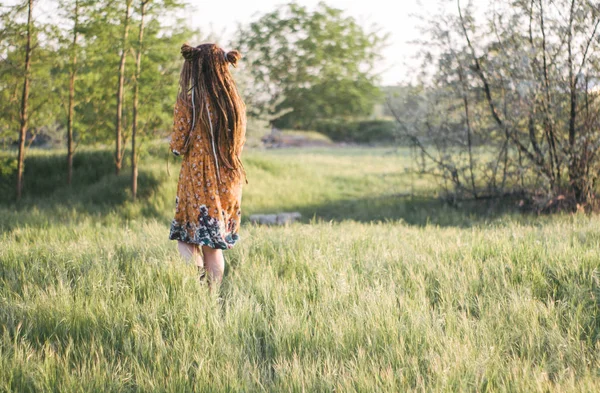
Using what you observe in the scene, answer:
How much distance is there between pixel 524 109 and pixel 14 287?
21.9 ft

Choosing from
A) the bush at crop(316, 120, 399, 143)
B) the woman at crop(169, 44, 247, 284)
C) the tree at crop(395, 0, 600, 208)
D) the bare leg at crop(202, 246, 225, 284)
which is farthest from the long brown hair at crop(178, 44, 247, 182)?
the bush at crop(316, 120, 399, 143)

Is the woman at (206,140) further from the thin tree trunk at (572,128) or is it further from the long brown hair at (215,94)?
the thin tree trunk at (572,128)

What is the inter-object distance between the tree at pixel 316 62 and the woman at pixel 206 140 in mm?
30564

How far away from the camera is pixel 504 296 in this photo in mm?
3637

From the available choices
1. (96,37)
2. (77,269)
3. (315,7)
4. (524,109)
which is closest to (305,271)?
(77,269)

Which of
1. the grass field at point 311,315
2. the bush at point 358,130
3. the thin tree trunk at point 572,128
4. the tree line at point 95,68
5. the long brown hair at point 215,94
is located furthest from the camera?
the bush at point 358,130

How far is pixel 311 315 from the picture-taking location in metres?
3.21

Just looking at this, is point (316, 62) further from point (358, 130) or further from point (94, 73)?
point (94, 73)

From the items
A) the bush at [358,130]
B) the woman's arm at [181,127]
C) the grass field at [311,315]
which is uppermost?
the bush at [358,130]

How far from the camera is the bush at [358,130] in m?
31.6

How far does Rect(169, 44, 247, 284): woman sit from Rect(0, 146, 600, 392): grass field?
33 centimetres

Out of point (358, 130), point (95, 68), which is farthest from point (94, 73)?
point (358, 130)

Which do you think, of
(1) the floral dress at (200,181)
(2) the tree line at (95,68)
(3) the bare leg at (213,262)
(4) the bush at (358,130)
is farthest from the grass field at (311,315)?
(4) the bush at (358,130)

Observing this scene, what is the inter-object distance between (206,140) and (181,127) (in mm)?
206
